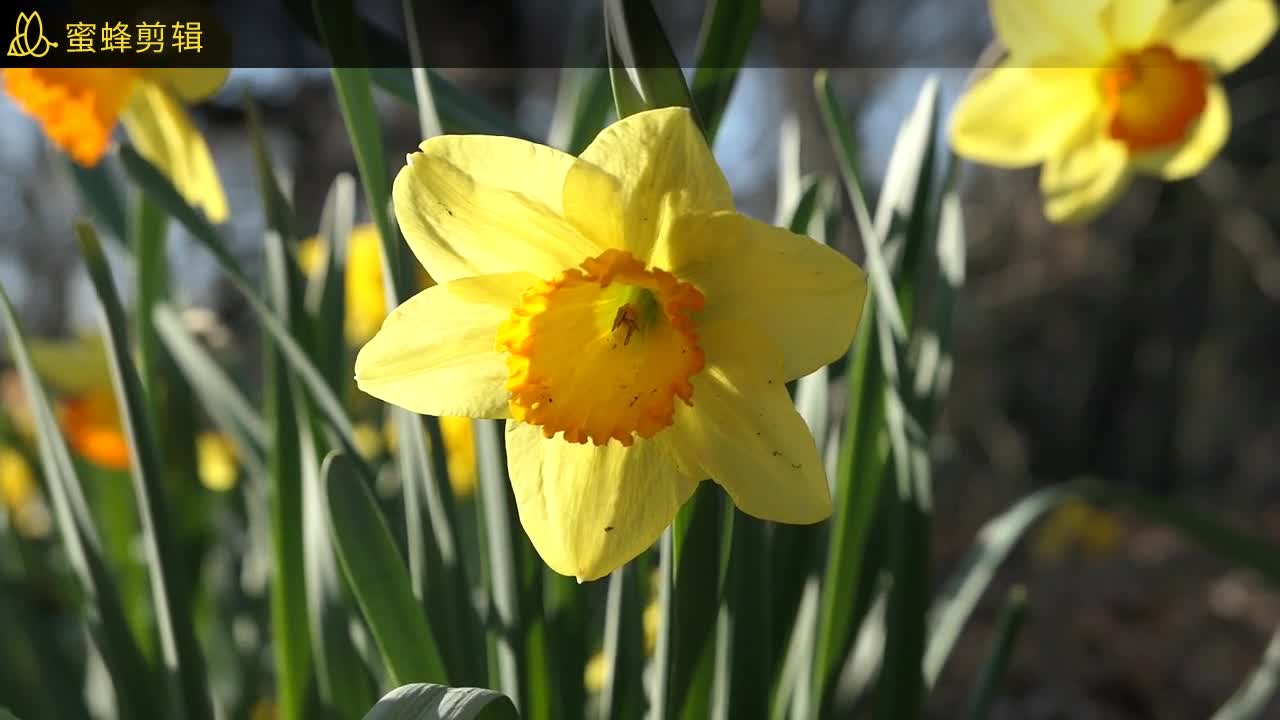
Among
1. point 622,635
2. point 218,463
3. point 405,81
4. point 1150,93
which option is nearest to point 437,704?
point 622,635

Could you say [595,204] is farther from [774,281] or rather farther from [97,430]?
[97,430]

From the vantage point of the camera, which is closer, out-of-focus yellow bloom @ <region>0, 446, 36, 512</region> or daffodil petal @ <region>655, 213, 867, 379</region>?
daffodil petal @ <region>655, 213, 867, 379</region>

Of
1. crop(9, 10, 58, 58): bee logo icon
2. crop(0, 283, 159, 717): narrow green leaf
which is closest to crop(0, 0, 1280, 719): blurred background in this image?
crop(9, 10, 58, 58): bee logo icon

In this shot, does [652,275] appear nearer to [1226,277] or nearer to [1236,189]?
[1236,189]

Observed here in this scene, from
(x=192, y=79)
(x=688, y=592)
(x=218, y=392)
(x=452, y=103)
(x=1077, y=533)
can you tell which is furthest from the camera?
(x=1077, y=533)

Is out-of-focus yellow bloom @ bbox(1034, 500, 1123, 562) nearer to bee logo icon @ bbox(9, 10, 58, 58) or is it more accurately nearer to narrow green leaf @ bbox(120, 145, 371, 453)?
narrow green leaf @ bbox(120, 145, 371, 453)

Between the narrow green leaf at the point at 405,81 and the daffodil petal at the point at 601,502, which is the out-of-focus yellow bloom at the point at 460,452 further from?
the daffodil petal at the point at 601,502

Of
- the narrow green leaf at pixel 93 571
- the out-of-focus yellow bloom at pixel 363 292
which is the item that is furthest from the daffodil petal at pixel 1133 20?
the out-of-focus yellow bloom at pixel 363 292
